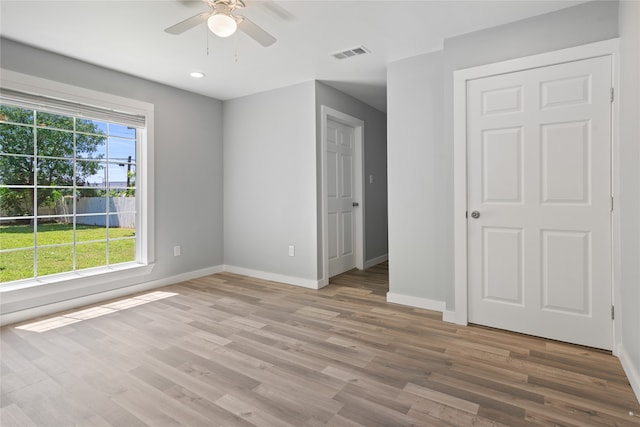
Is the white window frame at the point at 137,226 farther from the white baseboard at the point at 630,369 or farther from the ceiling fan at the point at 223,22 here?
the white baseboard at the point at 630,369

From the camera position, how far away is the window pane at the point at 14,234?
311 cm

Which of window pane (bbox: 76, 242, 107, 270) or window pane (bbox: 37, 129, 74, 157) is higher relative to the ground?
window pane (bbox: 37, 129, 74, 157)

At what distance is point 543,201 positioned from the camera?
8.16 feet

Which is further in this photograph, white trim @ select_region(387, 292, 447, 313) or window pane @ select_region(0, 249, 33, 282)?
window pane @ select_region(0, 249, 33, 282)

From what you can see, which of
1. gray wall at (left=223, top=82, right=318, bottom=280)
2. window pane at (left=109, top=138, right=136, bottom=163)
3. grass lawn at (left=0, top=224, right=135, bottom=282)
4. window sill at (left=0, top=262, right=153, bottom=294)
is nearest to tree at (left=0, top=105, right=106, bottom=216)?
window pane at (left=109, top=138, right=136, bottom=163)

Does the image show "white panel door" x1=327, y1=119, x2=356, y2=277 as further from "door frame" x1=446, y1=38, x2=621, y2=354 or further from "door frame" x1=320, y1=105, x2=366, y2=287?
"door frame" x1=446, y1=38, x2=621, y2=354

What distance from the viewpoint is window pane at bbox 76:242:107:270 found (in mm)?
3738

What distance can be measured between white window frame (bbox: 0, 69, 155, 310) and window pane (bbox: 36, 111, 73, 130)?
245 mm

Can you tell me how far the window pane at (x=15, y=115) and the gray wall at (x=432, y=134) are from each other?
3470 mm

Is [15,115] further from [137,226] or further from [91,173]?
[137,226]

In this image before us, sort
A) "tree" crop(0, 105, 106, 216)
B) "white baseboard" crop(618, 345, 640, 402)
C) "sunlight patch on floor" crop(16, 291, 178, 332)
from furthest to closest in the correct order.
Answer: "tree" crop(0, 105, 106, 216) → "sunlight patch on floor" crop(16, 291, 178, 332) → "white baseboard" crop(618, 345, 640, 402)

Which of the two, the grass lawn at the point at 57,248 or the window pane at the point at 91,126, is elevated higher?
the window pane at the point at 91,126

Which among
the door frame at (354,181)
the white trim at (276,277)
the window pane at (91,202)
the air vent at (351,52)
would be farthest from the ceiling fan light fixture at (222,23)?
the white trim at (276,277)

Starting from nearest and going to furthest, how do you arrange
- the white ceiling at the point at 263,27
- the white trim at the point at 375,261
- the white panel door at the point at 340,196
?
the white ceiling at the point at 263,27 < the white panel door at the point at 340,196 < the white trim at the point at 375,261
